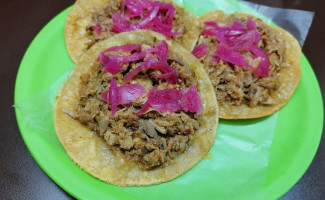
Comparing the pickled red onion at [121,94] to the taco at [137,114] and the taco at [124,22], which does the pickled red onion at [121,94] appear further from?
the taco at [124,22]

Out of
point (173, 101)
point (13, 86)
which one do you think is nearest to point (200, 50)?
point (173, 101)

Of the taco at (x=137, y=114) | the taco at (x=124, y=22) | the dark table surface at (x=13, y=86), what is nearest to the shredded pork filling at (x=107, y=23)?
the taco at (x=124, y=22)

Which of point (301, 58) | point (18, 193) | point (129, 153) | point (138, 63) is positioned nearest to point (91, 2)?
point (138, 63)

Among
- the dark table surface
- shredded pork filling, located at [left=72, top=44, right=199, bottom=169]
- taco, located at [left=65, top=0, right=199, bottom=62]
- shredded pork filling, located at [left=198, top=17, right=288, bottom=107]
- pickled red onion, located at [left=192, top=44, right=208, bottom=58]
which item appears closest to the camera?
shredded pork filling, located at [left=72, top=44, right=199, bottom=169]

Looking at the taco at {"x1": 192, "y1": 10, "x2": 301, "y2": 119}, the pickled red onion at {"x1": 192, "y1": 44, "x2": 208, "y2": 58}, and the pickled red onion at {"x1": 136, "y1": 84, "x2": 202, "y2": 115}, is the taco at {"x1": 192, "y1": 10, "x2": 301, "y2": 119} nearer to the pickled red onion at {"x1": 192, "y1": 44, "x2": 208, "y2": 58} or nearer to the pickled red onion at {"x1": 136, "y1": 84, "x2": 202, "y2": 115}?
the pickled red onion at {"x1": 192, "y1": 44, "x2": 208, "y2": 58}

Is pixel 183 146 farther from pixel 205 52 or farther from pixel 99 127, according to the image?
pixel 205 52

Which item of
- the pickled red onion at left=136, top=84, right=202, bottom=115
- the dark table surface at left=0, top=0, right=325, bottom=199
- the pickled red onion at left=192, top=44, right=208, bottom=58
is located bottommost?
the dark table surface at left=0, top=0, right=325, bottom=199

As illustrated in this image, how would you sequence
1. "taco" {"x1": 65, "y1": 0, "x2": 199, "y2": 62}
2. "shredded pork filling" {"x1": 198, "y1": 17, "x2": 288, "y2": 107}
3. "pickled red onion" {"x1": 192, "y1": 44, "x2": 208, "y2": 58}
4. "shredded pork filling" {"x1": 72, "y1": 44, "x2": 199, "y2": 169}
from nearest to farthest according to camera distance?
"shredded pork filling" {"x1": 72, "y1": 44, "x2": 199, "y2": 169}
"shredded pork filling" {"x1": 198, "y1": 17, "x2": 288, "y2": 107}
"pickled red onion" {"x1": 192, "y1": 44, "x2": 208, "y2": 58}
"taco" {"x1": 65, "y1": 0, "x2": 199, "y2": 62}

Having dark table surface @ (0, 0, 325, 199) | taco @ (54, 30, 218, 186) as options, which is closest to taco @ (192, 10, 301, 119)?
taco @ (54, 30, 218, 186)

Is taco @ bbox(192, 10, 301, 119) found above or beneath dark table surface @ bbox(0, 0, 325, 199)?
above
